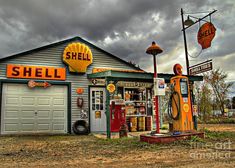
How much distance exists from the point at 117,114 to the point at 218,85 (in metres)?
17.7

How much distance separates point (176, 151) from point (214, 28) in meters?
6.37

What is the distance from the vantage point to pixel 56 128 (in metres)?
11.1

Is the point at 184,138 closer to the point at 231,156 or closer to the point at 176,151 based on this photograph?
the point at 176,151

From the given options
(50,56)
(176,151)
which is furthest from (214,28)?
(50,56)

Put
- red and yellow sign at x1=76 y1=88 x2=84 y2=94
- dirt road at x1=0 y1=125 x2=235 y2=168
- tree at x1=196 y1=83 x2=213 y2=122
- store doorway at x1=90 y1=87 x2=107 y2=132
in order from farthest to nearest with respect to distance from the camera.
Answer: tree at x1=196 y1=83 x2=213 y2=122 → store doorway at x1=90 y1=87 x2=107 y2=132 → red and yellow sign at x1=76 y1=88 x2=84 y2=94 → dirt road at x1=0 y1=125 x2=235 y2=168

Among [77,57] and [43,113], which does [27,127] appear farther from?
[77,57]

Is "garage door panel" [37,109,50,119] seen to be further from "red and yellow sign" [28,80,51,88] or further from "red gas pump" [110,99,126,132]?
"red gas pump" [110,99,126,132]

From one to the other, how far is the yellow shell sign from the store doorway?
1294mm

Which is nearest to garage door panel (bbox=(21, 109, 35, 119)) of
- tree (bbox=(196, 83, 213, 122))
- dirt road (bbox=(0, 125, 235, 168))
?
dirt road (bbox=(0, 125, 235, 168))

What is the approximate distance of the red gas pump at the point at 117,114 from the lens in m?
11.0

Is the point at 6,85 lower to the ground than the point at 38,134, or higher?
higher

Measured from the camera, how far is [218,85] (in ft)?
82.1

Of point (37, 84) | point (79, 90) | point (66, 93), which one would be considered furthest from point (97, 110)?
point (37, 84)

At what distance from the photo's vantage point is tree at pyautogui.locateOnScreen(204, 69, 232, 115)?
81.0ft
